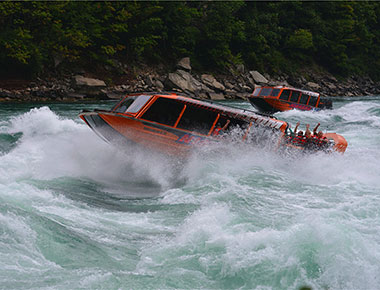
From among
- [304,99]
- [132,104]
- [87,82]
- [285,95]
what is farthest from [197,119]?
[87,82]

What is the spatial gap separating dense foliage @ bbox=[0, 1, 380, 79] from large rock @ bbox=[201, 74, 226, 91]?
376cm

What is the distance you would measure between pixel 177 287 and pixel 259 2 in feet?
185

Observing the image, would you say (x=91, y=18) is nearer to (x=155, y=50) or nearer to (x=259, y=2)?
(x=155, y=50)

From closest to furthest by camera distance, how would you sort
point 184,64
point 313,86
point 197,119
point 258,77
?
point 197,119
point 184,64
point 258,77
point 313,86

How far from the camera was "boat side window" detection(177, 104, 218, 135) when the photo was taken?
11.6m

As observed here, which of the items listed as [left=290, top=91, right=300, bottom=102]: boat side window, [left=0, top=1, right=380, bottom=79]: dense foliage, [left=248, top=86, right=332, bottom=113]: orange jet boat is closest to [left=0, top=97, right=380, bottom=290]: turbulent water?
[left=248, top=86, right=332, bottom=113]: orange jet boat

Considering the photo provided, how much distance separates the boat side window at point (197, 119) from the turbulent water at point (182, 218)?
2.41 ft

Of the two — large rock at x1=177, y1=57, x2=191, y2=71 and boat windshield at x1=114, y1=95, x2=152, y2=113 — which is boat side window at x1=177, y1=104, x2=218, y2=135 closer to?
boat windshield at x1=114, y1=95, x2=152, y2=113

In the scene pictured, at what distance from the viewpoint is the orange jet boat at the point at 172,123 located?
11.1 m

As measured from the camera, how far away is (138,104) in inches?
450

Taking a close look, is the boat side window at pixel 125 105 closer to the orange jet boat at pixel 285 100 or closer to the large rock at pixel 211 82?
the orange jet boat at pixel 285 100

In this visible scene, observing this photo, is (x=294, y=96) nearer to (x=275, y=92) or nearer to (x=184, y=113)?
(x=275, y=92)

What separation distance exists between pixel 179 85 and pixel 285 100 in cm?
983

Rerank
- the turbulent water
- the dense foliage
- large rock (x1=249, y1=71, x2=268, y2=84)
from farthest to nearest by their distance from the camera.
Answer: large rock (x1=249, y1=71, x2=268, y2=84) < the dense foliage < the turbulent water
